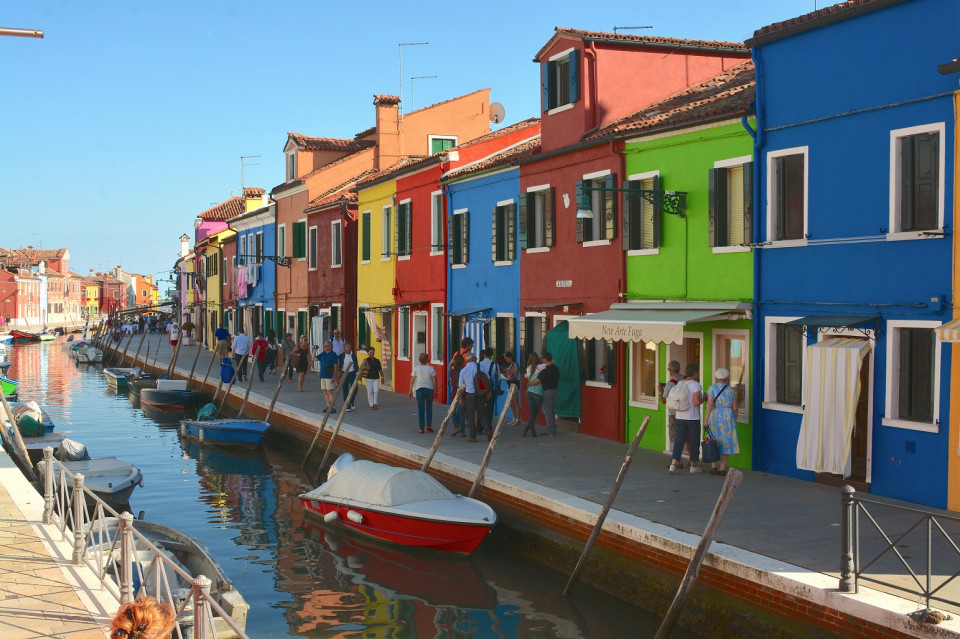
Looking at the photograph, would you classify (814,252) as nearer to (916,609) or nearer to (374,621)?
(916,609)

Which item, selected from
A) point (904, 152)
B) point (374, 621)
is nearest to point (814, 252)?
point (904, 152)

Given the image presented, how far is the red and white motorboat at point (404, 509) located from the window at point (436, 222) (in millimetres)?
10482

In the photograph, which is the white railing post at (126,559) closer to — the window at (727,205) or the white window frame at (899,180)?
the white window frame at (899,180)

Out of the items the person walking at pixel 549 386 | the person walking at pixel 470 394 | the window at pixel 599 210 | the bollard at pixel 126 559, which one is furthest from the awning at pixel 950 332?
the person walking at pixel 470 394

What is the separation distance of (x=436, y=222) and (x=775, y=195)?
12180 mm

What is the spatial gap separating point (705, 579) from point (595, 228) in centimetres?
943


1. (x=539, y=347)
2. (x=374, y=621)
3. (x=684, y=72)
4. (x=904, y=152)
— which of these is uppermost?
(x=684, y=72)

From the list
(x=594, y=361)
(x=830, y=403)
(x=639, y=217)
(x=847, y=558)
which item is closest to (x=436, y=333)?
(x=594, y=361)

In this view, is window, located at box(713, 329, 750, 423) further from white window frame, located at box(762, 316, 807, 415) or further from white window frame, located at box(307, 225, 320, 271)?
white window frame, located at box(307, 225, 320, 271)

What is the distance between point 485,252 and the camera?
2239cm

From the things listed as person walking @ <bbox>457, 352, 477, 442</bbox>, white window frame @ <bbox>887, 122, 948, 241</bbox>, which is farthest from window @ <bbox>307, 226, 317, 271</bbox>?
white window frame @ <bbox>887, 122, 948, 241</bbox>

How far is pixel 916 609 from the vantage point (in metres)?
7.59

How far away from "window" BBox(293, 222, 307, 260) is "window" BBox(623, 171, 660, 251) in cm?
2050

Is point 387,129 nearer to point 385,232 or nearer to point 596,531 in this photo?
point 385,232
